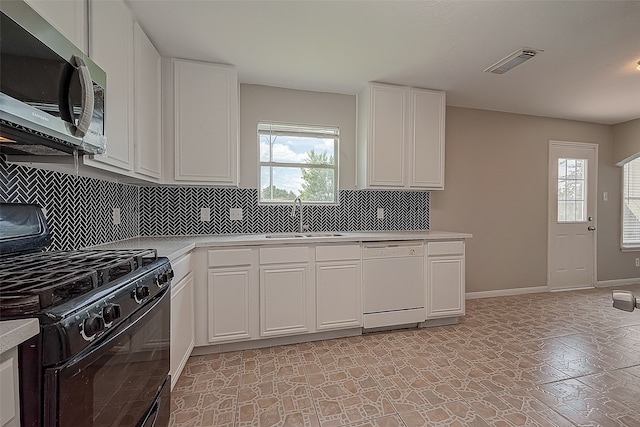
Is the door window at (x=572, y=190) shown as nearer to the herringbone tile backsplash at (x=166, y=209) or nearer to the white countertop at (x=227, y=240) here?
the herringbone tile backsplash at (x=166, y=209)

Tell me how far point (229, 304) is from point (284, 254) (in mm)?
596

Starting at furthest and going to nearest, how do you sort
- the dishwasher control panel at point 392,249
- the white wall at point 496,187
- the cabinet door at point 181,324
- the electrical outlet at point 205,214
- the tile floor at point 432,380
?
the white wall at point 496,187, the electrical outlet at point 205,214, the dishwasher control panel at point 392,249, the cabinet door at point 181,324, the tile floor at point 432,380

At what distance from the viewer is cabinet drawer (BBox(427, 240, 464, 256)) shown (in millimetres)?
2887

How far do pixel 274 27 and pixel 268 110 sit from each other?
105 centimetres

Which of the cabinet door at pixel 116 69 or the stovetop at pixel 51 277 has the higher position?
the cabinet door at pixel 116 69

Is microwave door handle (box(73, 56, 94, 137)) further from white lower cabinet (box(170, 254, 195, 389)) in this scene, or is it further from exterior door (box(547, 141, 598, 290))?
exterior door (box(547, 141, 598, 290))

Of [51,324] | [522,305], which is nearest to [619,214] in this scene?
[522,305]

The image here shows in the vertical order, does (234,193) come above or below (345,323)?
above

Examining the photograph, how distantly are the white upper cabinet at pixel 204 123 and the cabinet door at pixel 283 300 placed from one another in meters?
0.94

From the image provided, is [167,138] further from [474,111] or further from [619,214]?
[619,214]

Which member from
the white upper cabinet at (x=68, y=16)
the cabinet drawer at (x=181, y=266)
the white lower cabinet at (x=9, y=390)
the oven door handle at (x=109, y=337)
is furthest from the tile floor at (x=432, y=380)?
the white upper cabinet at (x=68, y=16)

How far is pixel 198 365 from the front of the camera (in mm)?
2213

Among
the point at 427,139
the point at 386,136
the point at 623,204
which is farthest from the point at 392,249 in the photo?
the point at 623,204

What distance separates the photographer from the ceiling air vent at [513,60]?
235 centimetres
